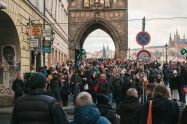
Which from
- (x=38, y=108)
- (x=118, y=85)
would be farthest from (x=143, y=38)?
(x=38, y=108)

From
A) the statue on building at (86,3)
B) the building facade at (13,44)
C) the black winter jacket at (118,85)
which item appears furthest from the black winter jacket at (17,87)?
the statue on building at (86,3)

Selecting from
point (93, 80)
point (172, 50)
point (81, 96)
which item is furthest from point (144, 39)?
point (172, 50)

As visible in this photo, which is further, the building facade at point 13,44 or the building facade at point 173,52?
the building facade at point 173,52

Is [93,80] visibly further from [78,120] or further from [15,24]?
[78,120]

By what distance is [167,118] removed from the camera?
5078mm

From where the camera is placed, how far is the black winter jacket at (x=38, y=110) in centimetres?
404

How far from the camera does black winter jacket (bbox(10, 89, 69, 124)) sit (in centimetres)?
404

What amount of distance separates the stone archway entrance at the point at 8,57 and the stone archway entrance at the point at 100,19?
3704cm

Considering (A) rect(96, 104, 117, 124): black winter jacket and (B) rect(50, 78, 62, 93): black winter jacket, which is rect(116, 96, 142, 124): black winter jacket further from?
(B) rect(50, 78, 62, 93): black winter jacket

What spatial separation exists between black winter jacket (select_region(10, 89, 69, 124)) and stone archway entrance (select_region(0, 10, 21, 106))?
1260 centimetres

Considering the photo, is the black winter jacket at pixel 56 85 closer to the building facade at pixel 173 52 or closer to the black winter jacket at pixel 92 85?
the black winter jacket at pixel 92 85

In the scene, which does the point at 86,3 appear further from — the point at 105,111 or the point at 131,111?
the point at 105,111

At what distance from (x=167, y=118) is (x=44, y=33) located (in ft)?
56.1

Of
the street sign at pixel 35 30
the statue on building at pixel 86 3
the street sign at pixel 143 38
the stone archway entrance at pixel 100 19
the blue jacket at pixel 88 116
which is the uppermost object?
the statue on building at pixel 86 3
